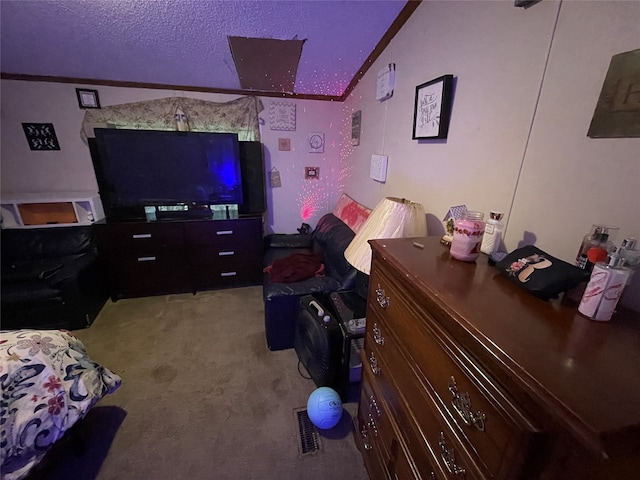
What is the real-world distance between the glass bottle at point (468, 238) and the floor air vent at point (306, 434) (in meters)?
1.24

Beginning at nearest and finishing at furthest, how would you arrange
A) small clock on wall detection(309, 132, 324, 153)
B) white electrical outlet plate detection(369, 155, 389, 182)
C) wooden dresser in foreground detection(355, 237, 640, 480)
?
1. wooden dresser in foreground detection(355, 237, 640, 480)
2. white electrical outlet plate detection(369, 155, 389, 182)
3. small clock on wall detection(309, 132, 324, 153)

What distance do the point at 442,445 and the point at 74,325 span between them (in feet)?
9.04

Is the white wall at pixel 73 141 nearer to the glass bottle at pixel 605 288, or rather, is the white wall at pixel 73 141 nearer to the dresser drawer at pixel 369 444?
the dresser drawer at pixel 369 444

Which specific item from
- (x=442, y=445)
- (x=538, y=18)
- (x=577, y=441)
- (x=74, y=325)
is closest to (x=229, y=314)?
(x=74, y=325)

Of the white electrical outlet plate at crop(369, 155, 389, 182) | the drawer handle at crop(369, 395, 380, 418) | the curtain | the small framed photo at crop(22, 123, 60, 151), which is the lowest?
the drawer handle at crop(369, 395, 380, 418)

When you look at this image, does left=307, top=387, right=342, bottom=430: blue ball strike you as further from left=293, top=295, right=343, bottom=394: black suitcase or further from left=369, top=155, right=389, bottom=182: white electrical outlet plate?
left=369, top=155, right=389, bottom=182: white electrical outlet plate

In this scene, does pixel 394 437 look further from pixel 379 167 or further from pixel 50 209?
pixel 50 209

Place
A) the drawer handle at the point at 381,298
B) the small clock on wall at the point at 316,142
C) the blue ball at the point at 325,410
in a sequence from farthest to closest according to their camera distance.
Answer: the small clock on wall at the point at 316,142 < the blue ball at the point at 325,410 < the drawer handle at the point at 381,298

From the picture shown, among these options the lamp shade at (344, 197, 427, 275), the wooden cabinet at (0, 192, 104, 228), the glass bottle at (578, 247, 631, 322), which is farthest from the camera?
the wooden cabinet at (0, 192, 104, 228)

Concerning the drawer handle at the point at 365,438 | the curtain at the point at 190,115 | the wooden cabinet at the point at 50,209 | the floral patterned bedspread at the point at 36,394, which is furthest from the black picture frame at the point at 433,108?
the wooden cabinet at the point at 50,209

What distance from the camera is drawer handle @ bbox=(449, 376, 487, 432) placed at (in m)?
0.50

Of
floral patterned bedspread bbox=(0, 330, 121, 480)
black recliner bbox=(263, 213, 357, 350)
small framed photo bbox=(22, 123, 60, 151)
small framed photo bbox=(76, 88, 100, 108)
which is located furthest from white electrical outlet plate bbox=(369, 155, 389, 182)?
small framed photo bbox=(22, 123, 60, 151)

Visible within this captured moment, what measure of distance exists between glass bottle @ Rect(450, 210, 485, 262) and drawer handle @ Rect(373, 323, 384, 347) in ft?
1.29

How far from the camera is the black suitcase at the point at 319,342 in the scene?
146 cm
